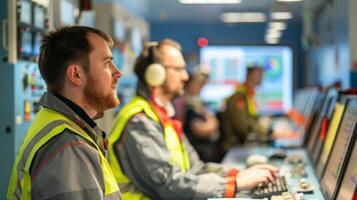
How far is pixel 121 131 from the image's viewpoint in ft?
9.00

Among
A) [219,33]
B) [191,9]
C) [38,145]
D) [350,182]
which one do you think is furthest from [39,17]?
[219,33]

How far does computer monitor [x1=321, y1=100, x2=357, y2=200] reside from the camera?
7.27 ft

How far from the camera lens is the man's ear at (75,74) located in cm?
186

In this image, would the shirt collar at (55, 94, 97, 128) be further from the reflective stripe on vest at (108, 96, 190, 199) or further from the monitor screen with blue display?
the monitor screen with blue display

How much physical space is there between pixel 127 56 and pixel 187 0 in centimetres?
105

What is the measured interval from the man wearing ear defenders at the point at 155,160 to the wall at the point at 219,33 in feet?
32.3

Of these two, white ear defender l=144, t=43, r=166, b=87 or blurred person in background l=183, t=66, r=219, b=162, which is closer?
white ear defender l=144, t=43, r=166, b=87

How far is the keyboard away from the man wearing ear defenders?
3 cm

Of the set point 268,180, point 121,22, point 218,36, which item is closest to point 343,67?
point 121,22

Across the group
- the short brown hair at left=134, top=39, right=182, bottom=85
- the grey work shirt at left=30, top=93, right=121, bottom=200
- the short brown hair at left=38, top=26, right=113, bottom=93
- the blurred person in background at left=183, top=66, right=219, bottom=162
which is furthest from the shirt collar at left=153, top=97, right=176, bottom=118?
the blurred person in background at left=183, top=66, right=219, bottom=162

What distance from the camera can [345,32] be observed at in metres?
5.27

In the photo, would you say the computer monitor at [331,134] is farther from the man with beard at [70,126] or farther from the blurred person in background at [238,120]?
the blurred person in background at [238,120]

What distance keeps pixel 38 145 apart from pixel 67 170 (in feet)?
0.45

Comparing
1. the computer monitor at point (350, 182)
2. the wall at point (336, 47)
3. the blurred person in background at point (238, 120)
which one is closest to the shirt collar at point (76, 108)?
the computer monitor at point (350, 182)
